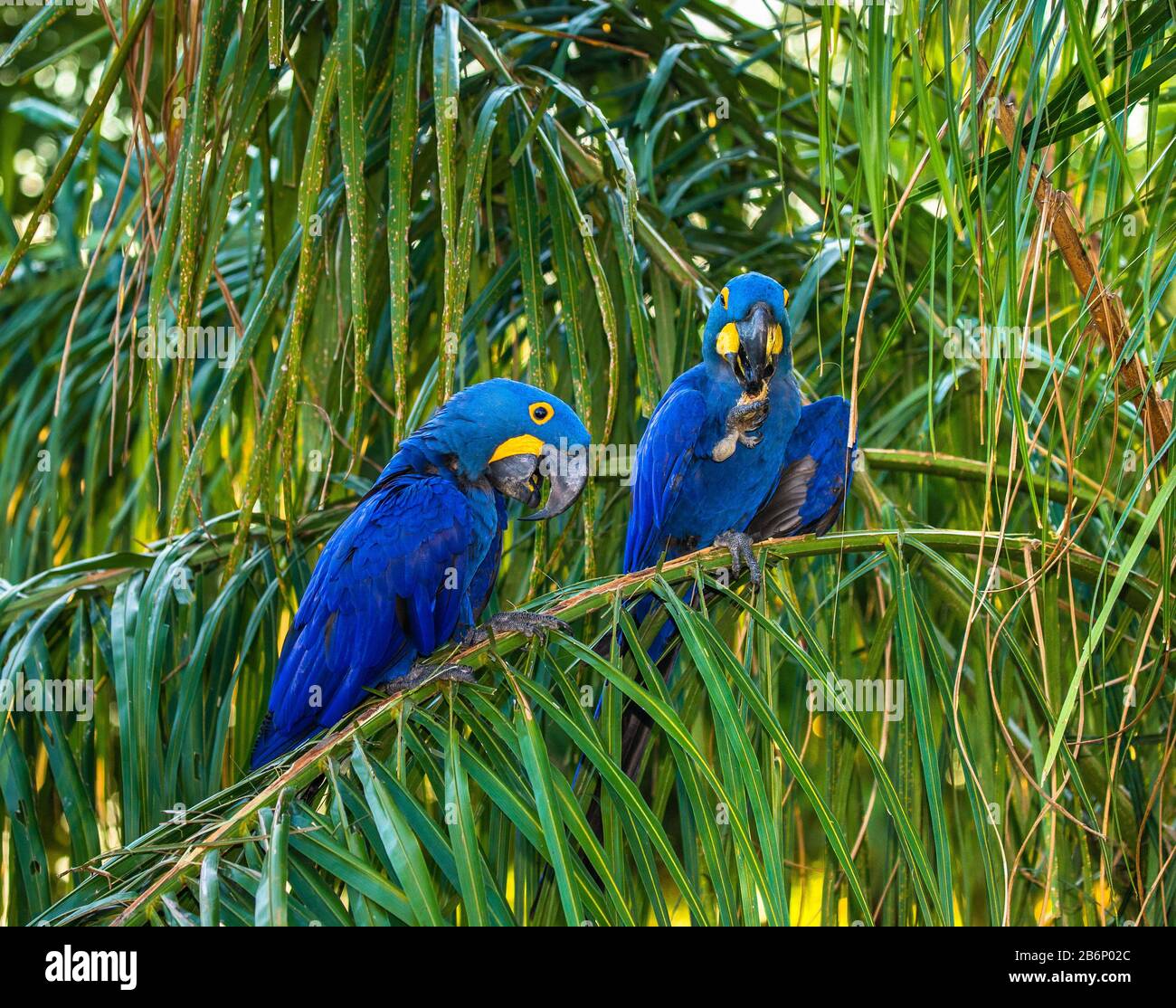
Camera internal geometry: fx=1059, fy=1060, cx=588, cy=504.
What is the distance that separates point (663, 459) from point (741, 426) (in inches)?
7.1

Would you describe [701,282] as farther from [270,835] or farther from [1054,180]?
[270,835]

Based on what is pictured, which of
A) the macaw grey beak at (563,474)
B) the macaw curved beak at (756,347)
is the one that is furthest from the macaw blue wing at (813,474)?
the macaw grey beak at (563,474)

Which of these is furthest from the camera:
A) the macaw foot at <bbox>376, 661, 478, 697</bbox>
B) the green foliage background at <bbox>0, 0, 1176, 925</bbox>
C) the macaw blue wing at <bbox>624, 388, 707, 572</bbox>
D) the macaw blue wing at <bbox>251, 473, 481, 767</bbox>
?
the macaw blue wing at <bbox>624, 388, 707, 572</bbox>

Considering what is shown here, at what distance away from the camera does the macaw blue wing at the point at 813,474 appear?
2158 mm

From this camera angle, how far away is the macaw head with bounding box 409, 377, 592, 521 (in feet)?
5.89

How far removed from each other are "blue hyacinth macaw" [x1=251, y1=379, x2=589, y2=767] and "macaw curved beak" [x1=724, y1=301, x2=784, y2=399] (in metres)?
0.33

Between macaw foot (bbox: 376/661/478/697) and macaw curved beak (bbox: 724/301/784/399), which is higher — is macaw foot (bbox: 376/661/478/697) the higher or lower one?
the lower one

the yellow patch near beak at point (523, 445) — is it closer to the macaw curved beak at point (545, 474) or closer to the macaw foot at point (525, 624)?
the macaw curved beak at point (545, 474)

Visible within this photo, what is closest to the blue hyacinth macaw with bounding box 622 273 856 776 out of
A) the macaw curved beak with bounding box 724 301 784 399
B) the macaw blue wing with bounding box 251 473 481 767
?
the macaw curved beak with bounding box 724 301 784 399

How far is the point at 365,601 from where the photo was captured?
5.80 feet

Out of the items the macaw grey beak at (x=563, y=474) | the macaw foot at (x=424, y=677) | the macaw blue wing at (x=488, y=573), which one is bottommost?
the macaw foot at (x=424, y=677)

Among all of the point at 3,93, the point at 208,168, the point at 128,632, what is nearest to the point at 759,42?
the point at 208,168

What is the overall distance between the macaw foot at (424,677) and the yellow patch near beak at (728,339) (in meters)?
0.74

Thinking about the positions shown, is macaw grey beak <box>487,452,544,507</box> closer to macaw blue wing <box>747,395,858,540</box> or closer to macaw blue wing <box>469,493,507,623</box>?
macaw blue wing <box>469,493,507,623</box>
